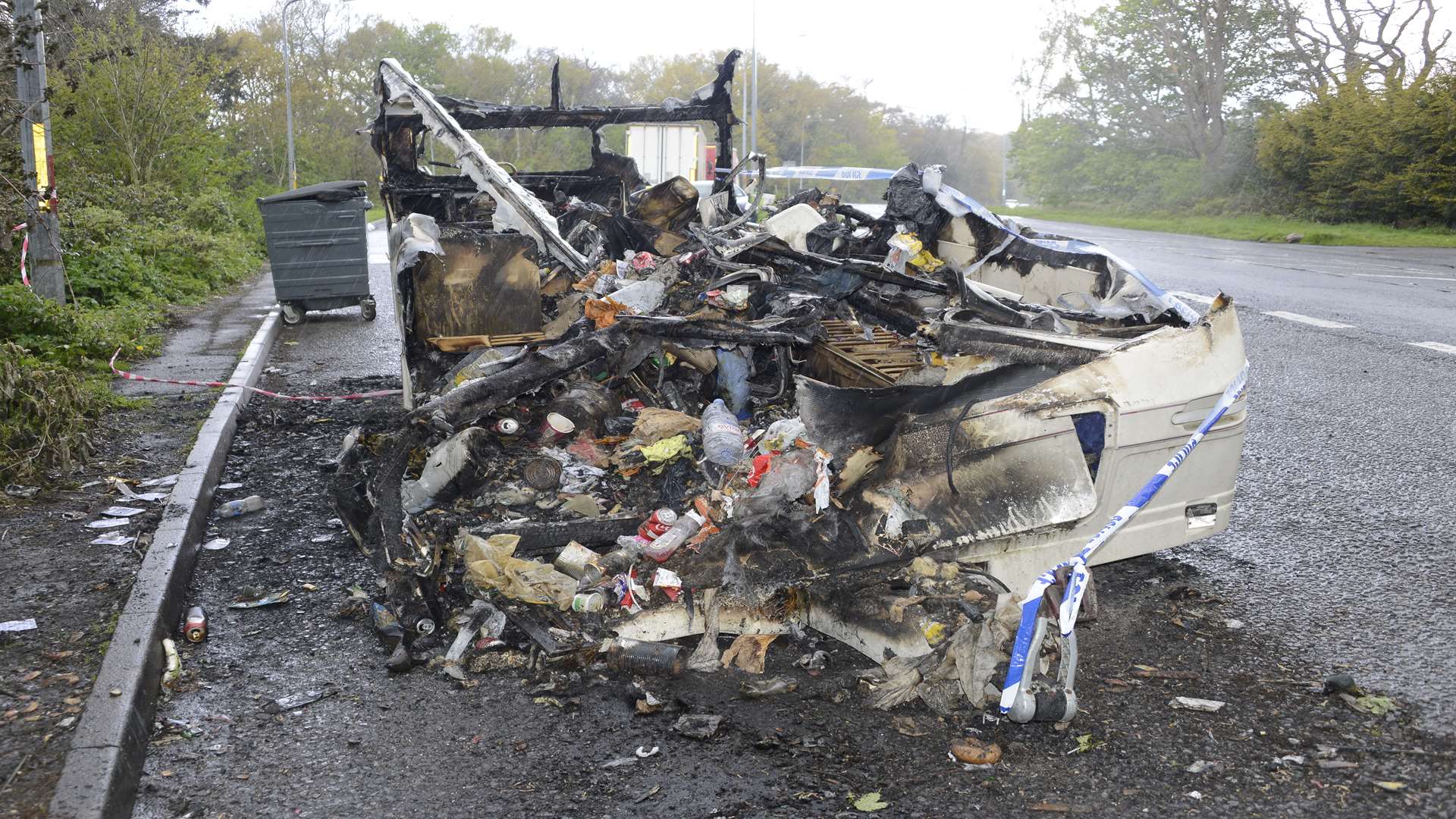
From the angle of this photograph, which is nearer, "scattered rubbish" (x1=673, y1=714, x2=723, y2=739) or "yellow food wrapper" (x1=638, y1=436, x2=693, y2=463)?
"scattered rubbish" (x1=673, y1=714, x2=723, y2=739)

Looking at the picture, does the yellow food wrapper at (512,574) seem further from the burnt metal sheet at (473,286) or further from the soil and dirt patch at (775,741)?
the burnt metal sheet at (473,286)

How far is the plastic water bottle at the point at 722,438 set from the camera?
4098 millimetres

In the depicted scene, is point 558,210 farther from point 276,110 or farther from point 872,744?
point 276,110

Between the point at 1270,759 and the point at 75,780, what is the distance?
3147 mm

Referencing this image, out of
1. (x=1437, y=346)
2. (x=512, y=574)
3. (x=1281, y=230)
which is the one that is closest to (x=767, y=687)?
(x=512, y=574)

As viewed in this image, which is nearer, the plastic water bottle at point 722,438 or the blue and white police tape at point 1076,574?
the blue and white police tape at point 1076,574

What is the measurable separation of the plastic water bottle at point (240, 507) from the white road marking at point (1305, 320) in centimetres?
909

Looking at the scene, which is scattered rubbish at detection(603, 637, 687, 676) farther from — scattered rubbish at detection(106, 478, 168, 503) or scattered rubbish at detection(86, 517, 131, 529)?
scattered rubbish at detection(106, 478, 168, 503)

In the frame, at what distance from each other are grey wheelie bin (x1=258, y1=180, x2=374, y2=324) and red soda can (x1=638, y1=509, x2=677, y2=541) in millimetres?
8763

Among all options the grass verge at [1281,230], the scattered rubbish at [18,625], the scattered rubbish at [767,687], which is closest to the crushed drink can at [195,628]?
the scattered rubbish at [18,625]

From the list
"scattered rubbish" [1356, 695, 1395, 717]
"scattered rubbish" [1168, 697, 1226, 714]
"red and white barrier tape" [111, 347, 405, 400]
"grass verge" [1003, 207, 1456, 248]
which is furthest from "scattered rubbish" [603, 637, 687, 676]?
"grass verge" [1003, 207, 1456, 248]

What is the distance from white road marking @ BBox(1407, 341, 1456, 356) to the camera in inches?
322

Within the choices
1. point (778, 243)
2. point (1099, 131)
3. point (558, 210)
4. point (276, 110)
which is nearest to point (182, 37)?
point (276, 110)

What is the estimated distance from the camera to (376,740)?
3.03 m
